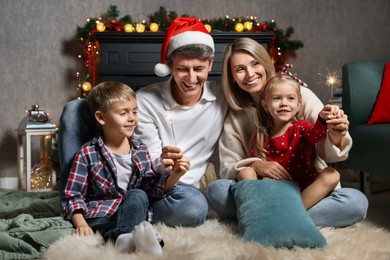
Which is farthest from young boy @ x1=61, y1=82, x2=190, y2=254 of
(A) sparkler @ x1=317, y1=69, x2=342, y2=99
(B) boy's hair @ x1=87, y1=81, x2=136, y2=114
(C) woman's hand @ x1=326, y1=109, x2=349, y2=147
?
(A) sparkler @ x1=317, y1=69, x2=342, y2=99

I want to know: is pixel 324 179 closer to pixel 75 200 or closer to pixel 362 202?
pixel 362 202

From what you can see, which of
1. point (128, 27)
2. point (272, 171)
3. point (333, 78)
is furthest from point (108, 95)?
point (333, 78)

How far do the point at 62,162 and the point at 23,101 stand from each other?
2.22 meters

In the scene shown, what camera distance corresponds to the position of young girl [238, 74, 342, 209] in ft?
6.36

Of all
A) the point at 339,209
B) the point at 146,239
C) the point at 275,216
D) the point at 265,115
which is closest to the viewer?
the point at 146,239

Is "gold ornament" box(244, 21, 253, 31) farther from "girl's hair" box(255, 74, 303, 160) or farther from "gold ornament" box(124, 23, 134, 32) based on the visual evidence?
"girl's hair" box(255, 74, 303, 160)

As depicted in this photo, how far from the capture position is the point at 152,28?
12.9 ft

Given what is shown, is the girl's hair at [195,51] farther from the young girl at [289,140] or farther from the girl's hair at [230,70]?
the young girl at [289,140]

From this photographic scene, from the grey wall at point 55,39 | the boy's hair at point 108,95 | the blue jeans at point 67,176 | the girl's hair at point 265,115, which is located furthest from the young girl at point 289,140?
the grey wall at point 55,39

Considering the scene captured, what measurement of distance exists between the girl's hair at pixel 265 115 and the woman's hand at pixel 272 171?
0.06 meters

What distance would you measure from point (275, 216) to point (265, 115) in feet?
1.71

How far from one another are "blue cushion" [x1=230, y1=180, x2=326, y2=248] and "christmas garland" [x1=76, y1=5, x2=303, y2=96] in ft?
7.48

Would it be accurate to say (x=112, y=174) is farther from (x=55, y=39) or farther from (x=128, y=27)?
(x=55, y=39)

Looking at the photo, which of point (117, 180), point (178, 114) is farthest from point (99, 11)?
point (117, 180)
